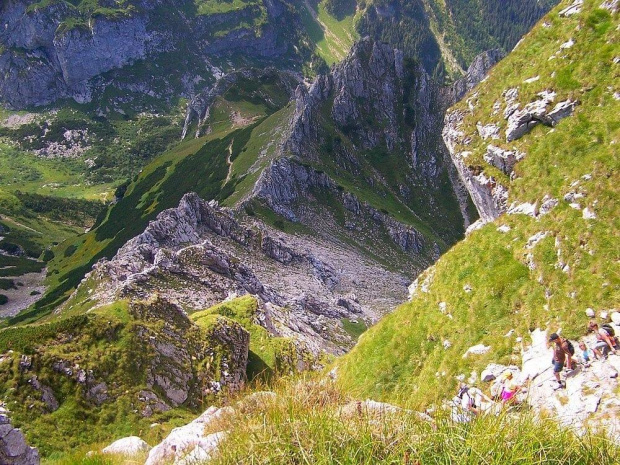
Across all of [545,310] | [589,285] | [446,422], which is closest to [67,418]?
[446,422]

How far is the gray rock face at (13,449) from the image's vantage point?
508 inches

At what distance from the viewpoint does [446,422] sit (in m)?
6.98

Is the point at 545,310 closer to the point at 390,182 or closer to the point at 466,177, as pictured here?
the point at 466,177

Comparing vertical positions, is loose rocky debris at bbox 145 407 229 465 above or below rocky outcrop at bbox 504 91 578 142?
below

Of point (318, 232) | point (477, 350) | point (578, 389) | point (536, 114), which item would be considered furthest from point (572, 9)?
point (318, 232)

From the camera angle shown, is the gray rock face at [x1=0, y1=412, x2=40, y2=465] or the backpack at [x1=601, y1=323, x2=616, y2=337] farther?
the backpack at [x1=601, y1=323, x2=616, y2=337]

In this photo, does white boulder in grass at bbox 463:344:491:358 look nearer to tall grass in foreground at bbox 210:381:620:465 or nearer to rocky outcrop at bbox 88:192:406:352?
tall grass in foreground at bbox 210:381:620:465

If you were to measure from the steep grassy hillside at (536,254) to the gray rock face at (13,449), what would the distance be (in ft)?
36.1

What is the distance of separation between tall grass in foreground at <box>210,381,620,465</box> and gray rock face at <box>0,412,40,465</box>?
9820mm

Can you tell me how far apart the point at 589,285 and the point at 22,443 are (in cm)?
2123

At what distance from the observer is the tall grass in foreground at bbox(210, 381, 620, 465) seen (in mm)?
6352

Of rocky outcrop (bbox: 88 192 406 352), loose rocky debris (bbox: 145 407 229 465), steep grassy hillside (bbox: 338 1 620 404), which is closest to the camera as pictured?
loose rocky debris (bbox: 145 407 229 465)

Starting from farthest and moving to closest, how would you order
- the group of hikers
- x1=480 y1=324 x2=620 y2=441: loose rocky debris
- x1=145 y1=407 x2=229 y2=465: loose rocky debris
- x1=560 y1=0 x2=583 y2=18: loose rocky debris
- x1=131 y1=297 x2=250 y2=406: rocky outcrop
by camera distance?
1. x1=560 y1=0 x2=583 y2=18: loose rocky debris
2. x1=131 y1=297 x2=250 y2=406: rocky outcrop
3. the group of hikers
4. x1=480 y1=324 x2=620 y2=441: loose rocky debris
5. x1=145 y1=407 x2=229 y2=465: loose rocky debris

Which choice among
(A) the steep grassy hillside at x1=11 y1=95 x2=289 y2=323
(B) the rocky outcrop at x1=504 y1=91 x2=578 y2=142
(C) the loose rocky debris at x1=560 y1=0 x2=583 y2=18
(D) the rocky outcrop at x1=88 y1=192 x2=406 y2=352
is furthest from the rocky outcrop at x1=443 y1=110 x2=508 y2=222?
(A) the steep grassy hillside at x1=11 y1=95 x2=289 y2=323
